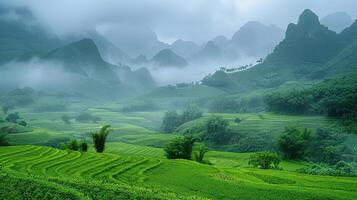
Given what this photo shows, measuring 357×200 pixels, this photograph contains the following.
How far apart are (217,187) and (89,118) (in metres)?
112

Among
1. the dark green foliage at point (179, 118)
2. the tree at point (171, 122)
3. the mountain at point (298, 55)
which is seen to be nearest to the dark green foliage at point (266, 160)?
the tree at point (171, 122)

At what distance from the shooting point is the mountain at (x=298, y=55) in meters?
177

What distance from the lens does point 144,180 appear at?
21.5 meters

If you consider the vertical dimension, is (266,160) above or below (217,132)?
below

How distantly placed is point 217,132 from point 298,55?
11995 cm

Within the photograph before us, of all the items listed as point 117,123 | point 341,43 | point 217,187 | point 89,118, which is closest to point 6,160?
point 217,187

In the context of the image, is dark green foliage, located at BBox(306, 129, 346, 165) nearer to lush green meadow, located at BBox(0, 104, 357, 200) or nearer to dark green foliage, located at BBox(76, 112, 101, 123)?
lush green meadow, located at BBox(0, 104, 357, 200)

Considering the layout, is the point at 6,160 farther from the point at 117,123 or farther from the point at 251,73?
the point at 251,73

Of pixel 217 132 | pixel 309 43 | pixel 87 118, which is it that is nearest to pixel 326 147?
pixel 217 132

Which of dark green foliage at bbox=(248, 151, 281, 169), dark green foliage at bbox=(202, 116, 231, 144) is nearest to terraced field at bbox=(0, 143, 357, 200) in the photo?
dark green foliage at bbox=(248, 151, 281, 169)

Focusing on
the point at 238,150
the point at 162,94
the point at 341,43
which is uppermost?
the point at 341,43

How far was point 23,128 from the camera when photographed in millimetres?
90125

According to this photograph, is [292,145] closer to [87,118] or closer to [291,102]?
[291,102]

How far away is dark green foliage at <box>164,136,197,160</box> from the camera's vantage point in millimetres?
40750
